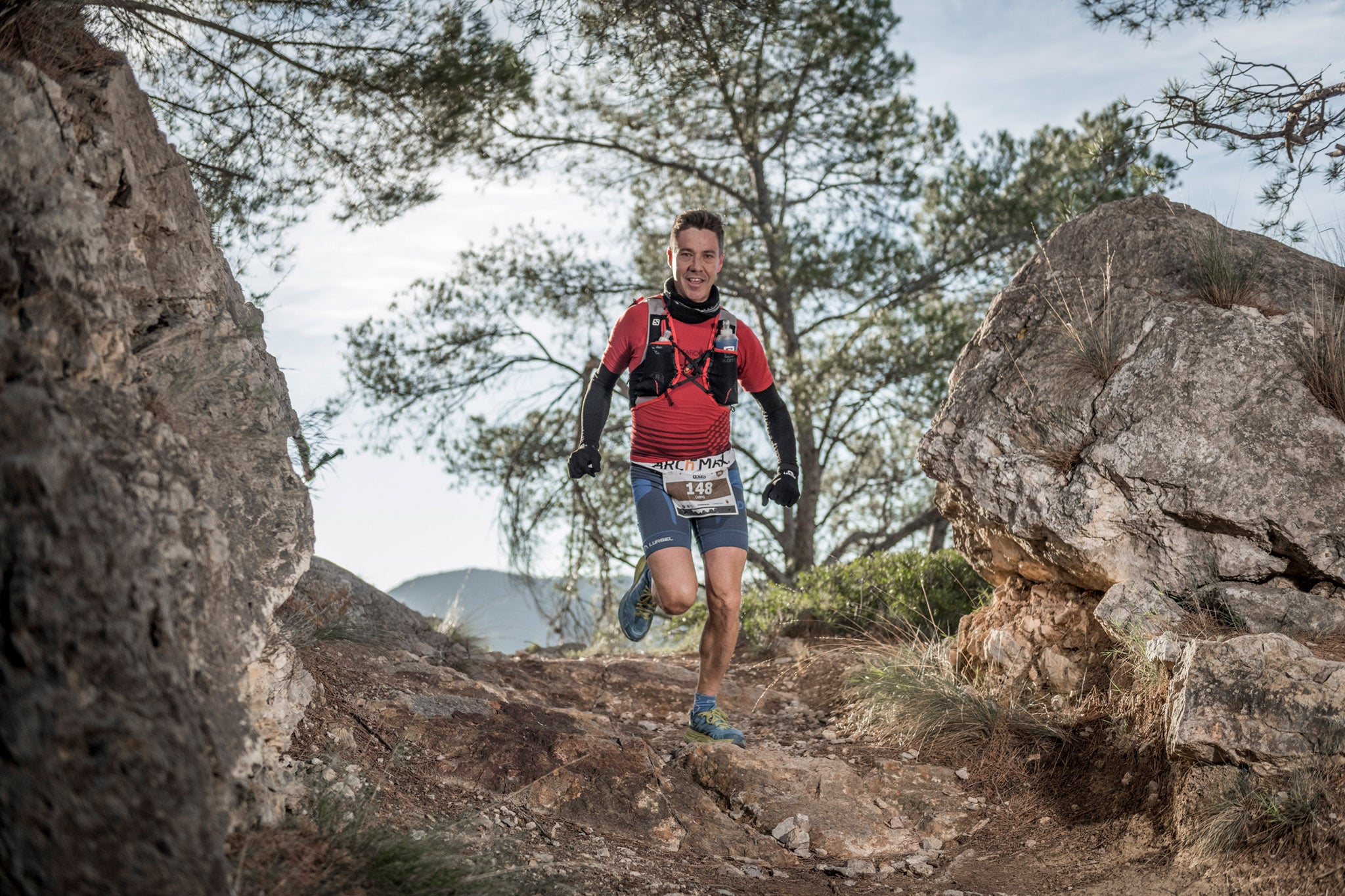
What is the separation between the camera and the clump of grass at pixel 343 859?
2.54 meters

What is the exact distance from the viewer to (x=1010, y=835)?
424cm

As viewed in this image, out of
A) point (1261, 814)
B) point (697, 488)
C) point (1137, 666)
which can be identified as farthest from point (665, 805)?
point (1261, 814)

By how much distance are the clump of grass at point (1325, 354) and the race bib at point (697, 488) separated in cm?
289

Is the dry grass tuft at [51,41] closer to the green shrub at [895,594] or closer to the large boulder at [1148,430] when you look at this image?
the large boulder at [1148,430]

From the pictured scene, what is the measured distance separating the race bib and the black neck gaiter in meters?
0.72

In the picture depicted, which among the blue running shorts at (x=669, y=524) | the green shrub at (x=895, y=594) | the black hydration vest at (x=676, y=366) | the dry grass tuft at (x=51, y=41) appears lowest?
the green shrub at (x=895, y=594)

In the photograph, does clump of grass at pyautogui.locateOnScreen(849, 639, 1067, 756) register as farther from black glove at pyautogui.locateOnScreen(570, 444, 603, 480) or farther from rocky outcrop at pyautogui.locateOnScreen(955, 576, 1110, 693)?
black glove at pyautogui.locateOnScreen(570, 444, 603, 480)

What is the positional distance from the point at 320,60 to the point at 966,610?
18.9 feet

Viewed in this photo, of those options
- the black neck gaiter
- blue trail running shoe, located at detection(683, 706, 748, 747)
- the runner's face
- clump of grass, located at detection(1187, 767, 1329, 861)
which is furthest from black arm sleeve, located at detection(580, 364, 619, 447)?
clump of grass, located at detection(1187, 767, 1329, 861)

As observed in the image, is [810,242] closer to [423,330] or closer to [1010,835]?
[423,330]

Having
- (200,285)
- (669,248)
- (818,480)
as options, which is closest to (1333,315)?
(669,248)

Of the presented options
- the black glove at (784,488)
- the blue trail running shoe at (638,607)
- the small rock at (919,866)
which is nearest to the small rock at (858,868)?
the small rock at (919,866)

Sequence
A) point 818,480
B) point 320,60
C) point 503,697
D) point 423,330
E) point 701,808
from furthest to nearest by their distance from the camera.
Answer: point 818,480, point 423,330, point 320,60, point 503,697, point 701,808

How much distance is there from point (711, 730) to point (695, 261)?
2.41m
